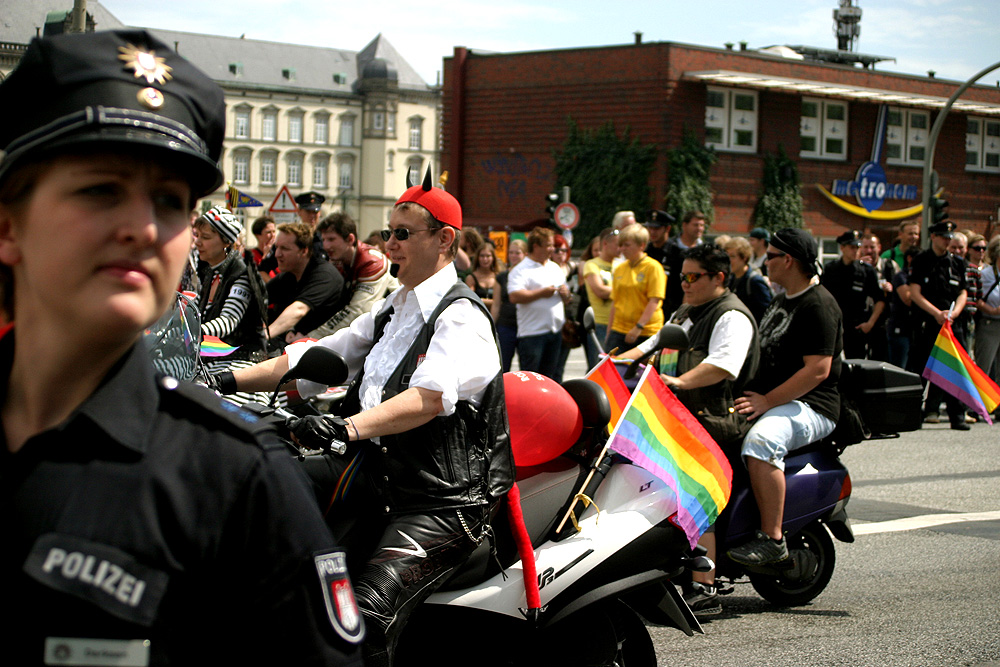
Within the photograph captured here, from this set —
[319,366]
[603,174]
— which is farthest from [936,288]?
[603,174]

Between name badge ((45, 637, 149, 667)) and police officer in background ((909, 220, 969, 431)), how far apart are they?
12.1 meters

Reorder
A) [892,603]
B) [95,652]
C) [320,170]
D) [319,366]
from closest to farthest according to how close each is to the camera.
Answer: [95,652] → [319,366] → [892,603] → [320,170]

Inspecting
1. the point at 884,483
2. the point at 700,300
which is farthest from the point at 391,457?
the point at 884,483

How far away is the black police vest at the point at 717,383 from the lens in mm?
5215

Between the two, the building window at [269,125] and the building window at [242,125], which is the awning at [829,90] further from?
the building window at [269,125]

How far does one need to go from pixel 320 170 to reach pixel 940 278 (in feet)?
320

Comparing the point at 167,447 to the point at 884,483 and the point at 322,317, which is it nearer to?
the point at 322,317

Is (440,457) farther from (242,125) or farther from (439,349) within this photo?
(242,125)

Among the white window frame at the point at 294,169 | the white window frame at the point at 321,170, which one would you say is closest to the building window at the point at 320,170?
the white window frame at the point at 321,170

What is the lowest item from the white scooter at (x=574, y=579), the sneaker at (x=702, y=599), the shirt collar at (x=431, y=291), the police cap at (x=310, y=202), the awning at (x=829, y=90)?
the sneaker at (x=702, y=599)

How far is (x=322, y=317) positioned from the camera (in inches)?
291

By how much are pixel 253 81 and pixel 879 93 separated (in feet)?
252

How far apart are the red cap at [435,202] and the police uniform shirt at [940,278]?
10037 mm

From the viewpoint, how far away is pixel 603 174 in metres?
35.8
